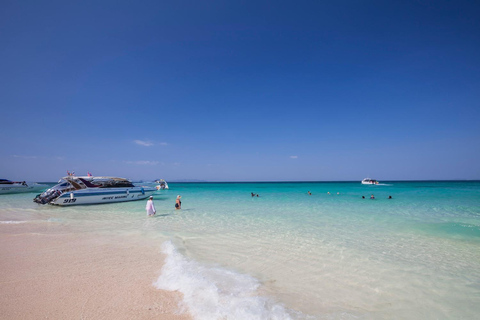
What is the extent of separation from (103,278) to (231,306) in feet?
9.29

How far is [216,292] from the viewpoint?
4000 mm

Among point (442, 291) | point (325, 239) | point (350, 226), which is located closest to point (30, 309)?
point (442, 291)

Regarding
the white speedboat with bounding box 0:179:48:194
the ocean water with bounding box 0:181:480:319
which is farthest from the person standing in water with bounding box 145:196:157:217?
the white speedboat with bounding box 0:179:48:194

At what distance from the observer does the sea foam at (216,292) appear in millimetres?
3402

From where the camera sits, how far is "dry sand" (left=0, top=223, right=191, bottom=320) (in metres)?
3.33

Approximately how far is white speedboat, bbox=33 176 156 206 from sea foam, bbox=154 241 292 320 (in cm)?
1694

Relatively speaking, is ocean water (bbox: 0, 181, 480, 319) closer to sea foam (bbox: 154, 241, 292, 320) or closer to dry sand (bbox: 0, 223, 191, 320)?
sea foam (bbox: 154, 241, 292, 320)

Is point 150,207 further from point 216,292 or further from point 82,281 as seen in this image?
point 216,292

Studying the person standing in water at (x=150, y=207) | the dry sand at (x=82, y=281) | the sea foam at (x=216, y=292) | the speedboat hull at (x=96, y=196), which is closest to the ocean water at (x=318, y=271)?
the sea foam at (x=216, y=292)

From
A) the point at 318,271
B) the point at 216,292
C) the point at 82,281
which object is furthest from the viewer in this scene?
the point at 318,271

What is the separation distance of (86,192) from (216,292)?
19.0 metres

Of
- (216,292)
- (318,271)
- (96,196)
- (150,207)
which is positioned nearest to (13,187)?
(96,196)

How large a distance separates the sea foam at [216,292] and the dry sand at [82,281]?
0.24 m

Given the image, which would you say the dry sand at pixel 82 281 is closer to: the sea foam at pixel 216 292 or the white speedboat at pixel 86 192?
the sea foam at pixel 216 292
